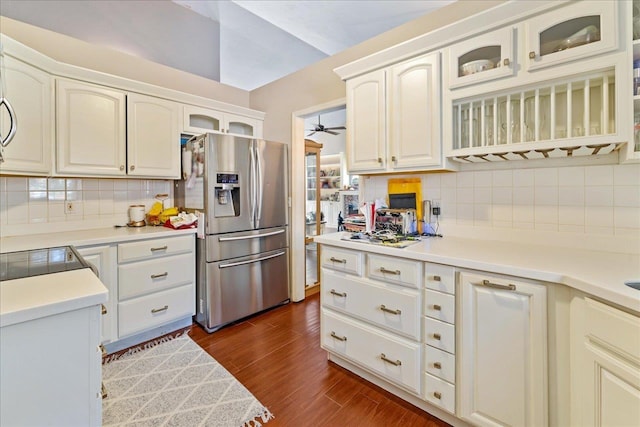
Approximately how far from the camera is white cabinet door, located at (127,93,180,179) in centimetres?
255

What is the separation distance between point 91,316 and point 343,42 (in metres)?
4.41

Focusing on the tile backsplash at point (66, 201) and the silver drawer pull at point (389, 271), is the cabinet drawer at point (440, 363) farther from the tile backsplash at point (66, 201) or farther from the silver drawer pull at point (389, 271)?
the tile backsplash at point (66, 201)

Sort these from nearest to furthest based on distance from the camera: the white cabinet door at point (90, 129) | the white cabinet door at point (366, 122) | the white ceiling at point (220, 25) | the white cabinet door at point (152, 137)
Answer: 1. the white cabinet door at point (366, 122)
2. the white cabinet door at point (90, 129)
3. the white cabinet door at point (152, 137)
4. the white ceiling at point (220, 25)

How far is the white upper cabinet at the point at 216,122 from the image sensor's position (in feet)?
9.66

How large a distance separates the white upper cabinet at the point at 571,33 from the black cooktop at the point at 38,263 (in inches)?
93.4

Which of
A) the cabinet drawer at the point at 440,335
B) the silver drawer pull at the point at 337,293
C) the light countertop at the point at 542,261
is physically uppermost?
the light countertop at the point at 542,261

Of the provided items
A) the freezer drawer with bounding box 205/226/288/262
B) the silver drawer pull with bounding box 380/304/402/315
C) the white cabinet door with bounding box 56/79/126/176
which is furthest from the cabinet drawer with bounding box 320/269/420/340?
the white cabinet door with bounding box 56/79/126/176

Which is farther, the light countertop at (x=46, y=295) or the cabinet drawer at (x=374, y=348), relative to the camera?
the cabinet drawer at (x=374, y=348)

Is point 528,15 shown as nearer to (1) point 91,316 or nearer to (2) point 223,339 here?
(1) point 91,316

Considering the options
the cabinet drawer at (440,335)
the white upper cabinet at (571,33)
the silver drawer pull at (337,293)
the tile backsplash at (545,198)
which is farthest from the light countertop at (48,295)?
the white upper cabinet at (571,33)

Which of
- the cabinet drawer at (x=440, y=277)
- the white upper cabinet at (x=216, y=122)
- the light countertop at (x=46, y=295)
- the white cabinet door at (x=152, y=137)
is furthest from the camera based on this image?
the white upper cabinet at (x=216, y=122)

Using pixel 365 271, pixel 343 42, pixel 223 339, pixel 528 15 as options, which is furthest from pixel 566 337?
pixel 343 42

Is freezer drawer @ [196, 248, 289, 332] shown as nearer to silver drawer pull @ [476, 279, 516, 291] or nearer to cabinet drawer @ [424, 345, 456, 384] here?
cabinet drawer @ [424, 345, 456, 384]

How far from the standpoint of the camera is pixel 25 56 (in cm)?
191
